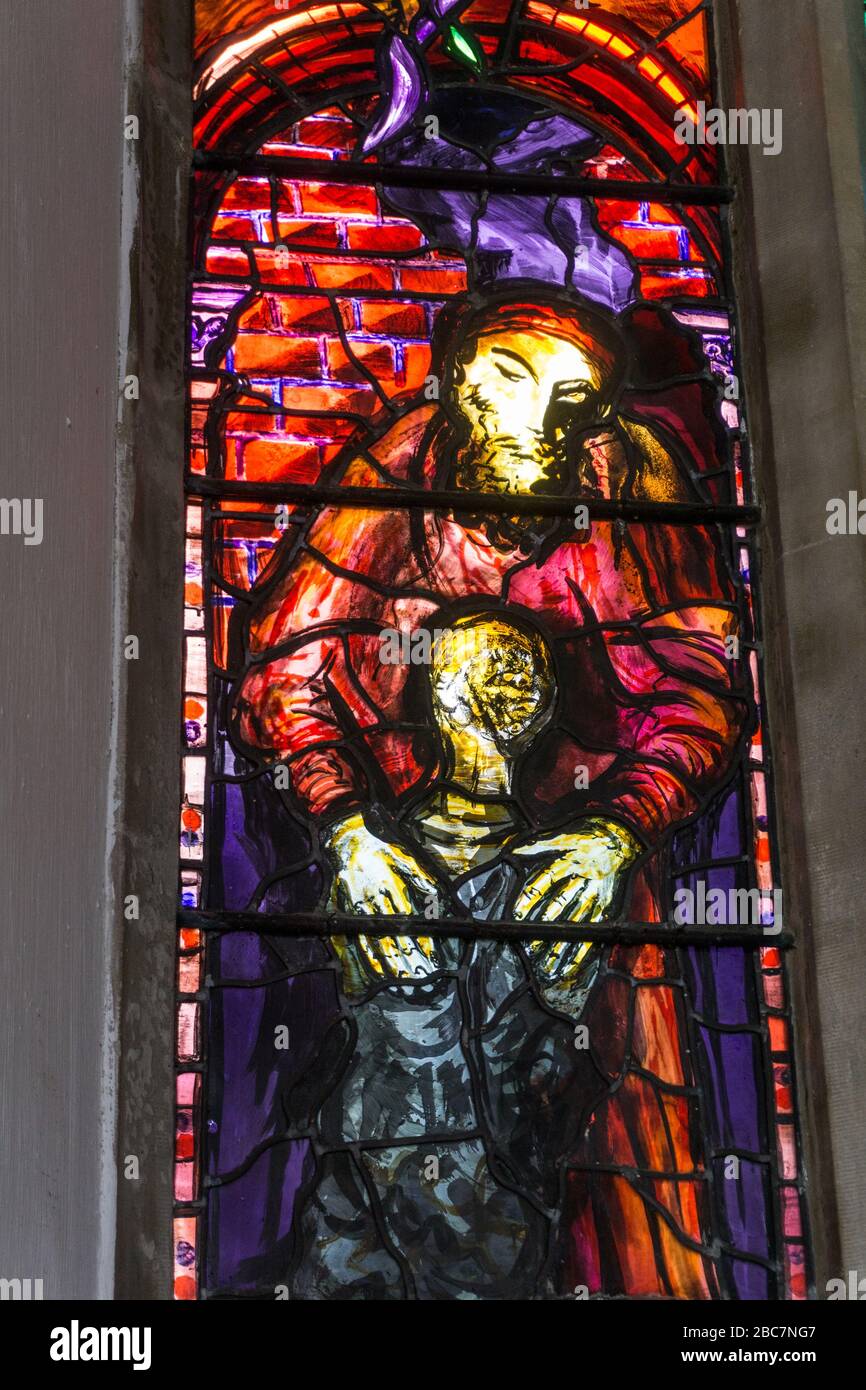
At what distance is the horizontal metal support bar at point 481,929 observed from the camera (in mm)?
3422

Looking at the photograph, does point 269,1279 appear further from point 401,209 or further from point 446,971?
point 401,209

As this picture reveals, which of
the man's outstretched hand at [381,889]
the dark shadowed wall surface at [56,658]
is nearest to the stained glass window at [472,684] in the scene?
the man's outstretched hand at [381,889]

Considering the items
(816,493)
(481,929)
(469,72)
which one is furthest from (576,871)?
(469,72)

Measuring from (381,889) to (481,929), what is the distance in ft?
0.56

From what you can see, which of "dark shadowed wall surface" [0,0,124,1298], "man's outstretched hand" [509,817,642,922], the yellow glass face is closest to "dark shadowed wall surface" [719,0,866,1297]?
"man's outstretched hand" [509,817,642,922]

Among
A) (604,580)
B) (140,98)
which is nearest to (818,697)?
(604,580)

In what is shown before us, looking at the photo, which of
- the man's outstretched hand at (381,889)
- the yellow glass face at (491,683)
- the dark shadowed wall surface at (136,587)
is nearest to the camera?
the dark shadowed wall surface at (136,587)

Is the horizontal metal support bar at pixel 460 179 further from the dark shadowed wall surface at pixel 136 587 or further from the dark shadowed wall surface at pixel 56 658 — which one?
the dark shadowed wall surface at pixel 56 658

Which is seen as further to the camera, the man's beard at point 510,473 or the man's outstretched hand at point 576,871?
the man's beard at point 510,473

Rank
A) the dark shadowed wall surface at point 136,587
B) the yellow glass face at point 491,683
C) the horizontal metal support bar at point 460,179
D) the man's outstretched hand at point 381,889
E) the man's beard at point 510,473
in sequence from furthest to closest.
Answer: the horizontal metal support bar at point 460,179, the man's beard at point 510,473, the yellow glass face at point 491,683, the man's outstretched hand at point 381,889, the dark shadowed wall surface at point 136,587

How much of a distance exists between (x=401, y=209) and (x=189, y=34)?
50 cm

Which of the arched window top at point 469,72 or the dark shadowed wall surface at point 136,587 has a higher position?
the arched window top at point 469,72

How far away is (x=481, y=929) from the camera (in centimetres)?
347

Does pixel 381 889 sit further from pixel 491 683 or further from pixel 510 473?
Result: pixel 510 473
